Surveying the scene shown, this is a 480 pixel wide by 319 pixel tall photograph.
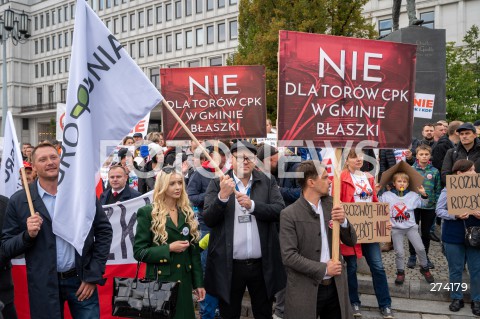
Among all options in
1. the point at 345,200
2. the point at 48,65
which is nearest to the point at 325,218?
the point at 345,200

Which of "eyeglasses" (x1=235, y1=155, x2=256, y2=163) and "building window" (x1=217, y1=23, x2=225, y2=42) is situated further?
"building window" (x1=217, y1=23, x2=225, y2=42)

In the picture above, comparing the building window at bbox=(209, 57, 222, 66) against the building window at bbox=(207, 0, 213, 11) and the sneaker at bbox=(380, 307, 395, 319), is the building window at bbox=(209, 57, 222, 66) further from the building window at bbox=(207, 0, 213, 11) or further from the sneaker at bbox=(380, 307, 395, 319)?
the sneaker at bbox=(380, 307, 395, 319)

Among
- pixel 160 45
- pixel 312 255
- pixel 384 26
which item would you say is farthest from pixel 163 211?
pixel 160 45

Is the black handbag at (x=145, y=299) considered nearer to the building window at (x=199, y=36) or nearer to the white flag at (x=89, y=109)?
the white flag at (x=89, y=109)

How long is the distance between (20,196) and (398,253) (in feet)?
14.3

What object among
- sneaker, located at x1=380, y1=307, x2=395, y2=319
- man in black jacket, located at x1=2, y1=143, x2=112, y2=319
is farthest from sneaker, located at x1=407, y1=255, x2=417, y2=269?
man in black jacket, located at x1=2, y1=143, x2=112, y2=319

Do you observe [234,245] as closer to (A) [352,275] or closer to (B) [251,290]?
(B) [251,290]

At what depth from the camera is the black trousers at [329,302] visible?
12.2 ft

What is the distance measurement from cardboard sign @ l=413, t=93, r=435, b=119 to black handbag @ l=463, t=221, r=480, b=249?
5606mm

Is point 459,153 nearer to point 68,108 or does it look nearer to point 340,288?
point 340,288

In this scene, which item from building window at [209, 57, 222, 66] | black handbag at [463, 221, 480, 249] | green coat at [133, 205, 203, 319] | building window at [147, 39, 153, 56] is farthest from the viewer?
building window at [147, 39, 153, 56]

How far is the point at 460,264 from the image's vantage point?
17.7 feet

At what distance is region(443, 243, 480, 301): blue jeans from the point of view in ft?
17.4

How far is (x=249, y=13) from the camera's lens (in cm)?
2428
